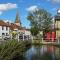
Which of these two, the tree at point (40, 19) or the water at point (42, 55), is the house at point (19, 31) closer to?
the tree at point (40, 19)

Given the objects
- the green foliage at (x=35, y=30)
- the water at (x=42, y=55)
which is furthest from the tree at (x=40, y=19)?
the water at (x=42, y=55)

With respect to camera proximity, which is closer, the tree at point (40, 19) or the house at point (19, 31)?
the house at point (19, 31)

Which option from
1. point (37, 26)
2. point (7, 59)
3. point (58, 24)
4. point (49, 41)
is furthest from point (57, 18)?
point (7, 59)

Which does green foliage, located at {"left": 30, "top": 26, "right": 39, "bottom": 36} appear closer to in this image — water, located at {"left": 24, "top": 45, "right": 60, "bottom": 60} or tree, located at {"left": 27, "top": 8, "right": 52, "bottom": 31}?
tree, located at {"left": 27, "top": 8, "right": 52, "bottom": 31}

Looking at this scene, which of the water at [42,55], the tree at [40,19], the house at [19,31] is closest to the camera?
the water at [42,55]

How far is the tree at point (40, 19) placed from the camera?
73.2 meters

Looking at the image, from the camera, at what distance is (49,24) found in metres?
74.6

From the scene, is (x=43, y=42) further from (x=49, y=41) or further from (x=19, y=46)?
(x=19, y=46)

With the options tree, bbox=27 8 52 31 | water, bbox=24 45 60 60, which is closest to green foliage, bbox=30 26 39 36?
tree, bbox=27 8 52 31

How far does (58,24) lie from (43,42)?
53.1ft

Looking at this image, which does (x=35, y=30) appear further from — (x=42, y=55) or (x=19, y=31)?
(x=42, y=55)

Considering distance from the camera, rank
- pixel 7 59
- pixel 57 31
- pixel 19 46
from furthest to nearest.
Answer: pixel 57 31 < pixel 19 46 < pixel 7 59

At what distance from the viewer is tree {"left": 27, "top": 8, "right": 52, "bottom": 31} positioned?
7325 cm

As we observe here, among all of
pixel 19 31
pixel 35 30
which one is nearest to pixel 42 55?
pixel 35 30
